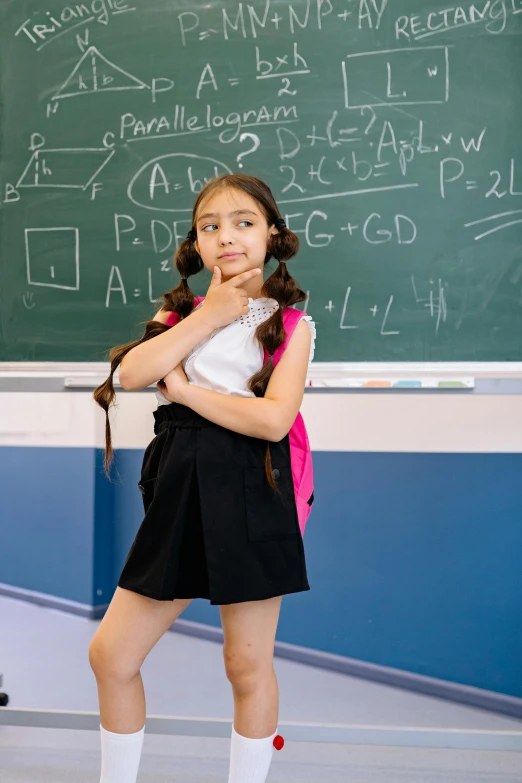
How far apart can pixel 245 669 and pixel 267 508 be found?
1.03ft

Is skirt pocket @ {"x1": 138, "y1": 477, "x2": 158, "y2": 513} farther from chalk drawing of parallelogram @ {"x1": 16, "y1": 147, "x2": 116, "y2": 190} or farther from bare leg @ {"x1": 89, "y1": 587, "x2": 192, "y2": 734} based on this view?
chalk drawing of parallelogram @ {"x1": 16, "y1": 147, "x2": 116, "y2": 190}

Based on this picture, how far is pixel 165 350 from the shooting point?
1455 millimetres

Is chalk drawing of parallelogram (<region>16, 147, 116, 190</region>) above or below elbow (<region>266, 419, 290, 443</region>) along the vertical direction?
above

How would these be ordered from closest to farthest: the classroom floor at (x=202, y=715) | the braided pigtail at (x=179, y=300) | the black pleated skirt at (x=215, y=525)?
the black pleated skirt at (x=215, y=525)
the braided pigtail at (x=179, y=300)
the classroom floor at (x=202, y=715)

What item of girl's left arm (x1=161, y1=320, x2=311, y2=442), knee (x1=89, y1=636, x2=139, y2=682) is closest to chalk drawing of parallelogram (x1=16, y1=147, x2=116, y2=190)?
girl's left arm (x1=161, y1=320, x2=311, y2=442)

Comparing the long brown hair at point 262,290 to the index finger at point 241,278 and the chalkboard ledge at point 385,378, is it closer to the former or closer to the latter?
the index finger at point 241,278

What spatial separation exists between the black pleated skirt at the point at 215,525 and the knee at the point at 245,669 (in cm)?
14

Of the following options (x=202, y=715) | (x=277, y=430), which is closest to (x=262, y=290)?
(x=277, y=430)

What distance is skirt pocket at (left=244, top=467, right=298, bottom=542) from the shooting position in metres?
1.43

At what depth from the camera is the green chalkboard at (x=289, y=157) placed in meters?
2.35

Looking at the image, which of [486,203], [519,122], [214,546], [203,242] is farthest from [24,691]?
[519,122]

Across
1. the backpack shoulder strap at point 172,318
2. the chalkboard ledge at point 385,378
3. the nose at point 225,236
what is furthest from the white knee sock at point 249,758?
the chalkboard ledge at point 385,378

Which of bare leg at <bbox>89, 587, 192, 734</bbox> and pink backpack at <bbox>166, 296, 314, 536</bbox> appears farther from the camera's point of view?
pink backpack at <bbox>166, 296, 314, 536</bbox>

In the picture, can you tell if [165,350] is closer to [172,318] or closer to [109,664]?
[172,318]
